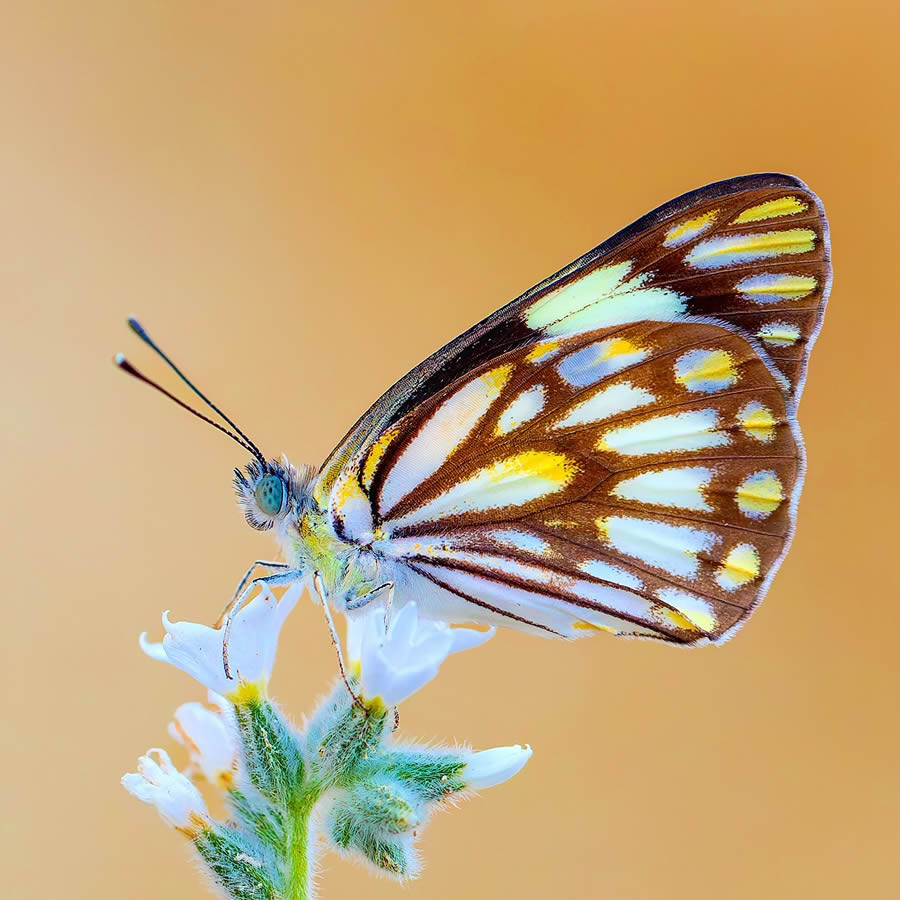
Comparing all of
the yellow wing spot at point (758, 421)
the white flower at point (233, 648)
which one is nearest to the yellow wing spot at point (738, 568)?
the yellow wing spot at point (758, 421)

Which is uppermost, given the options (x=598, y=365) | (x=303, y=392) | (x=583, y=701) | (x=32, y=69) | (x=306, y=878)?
(x=32, y=69)

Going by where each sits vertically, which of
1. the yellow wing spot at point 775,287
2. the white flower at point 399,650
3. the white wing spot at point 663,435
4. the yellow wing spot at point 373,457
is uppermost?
the yellow wing spot at point 373,457

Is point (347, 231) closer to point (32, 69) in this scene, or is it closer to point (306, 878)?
point (32, 69)

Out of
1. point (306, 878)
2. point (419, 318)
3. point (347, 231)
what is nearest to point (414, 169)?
point (347, 231)

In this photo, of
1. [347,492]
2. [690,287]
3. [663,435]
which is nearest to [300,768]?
[347,492]

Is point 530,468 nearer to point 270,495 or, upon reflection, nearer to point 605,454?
point 605,454

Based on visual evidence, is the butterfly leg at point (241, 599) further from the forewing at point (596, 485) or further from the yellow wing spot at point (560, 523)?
the yellow wing spot at point (560, 523)
